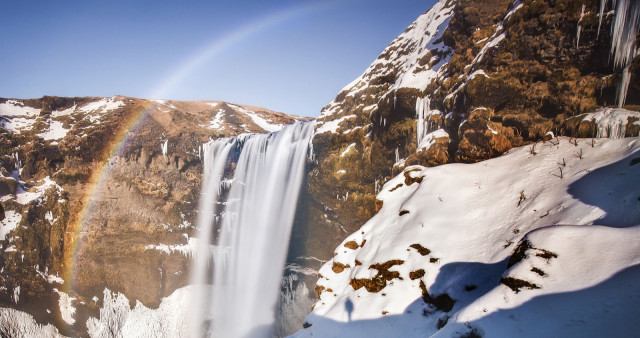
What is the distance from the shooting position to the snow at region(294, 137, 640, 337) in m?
2.96

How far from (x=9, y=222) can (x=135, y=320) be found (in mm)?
13683

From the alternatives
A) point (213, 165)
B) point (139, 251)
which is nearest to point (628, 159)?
point (213, 165)

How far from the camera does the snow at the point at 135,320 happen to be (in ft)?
80.4

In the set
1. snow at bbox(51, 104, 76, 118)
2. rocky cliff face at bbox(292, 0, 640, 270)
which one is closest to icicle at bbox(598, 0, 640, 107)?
rocky cliff face at bbox(292, 0, 640, 270)

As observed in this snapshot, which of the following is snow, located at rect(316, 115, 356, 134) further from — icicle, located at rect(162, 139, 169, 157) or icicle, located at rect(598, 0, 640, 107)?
icicle, located at rect(162, 139, 169, 157)

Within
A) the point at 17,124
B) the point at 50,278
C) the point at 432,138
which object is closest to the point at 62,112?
the point at 17,124

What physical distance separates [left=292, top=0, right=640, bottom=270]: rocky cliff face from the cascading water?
10.9 feet

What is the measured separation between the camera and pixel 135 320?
81.7ft

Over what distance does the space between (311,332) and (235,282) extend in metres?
20.9

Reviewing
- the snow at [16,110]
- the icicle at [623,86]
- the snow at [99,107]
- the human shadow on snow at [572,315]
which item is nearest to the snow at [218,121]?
the snow at [99,107]

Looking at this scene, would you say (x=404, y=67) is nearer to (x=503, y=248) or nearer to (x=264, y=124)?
(x=503, y=248)

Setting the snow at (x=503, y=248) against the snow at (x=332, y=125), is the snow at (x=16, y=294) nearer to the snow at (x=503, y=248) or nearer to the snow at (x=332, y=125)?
the snow at (x=332, y=125)

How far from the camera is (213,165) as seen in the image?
2605cm

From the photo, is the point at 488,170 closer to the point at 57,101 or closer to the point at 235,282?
the point at 235,282
